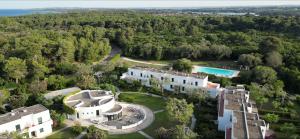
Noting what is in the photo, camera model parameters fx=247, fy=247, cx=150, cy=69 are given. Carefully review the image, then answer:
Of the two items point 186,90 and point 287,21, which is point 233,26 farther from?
point 186,90

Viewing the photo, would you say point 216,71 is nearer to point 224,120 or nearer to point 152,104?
point 152,104

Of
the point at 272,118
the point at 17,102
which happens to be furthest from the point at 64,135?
the point at 272,118

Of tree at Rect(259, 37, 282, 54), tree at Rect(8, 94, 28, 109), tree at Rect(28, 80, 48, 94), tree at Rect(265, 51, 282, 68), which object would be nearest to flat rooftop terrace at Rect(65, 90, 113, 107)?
tree at Rect(8, 94, 28, 109)

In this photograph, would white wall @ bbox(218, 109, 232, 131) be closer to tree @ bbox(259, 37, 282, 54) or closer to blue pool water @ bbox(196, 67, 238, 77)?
blue pool water @ bbox(196, 67, 238, 77)

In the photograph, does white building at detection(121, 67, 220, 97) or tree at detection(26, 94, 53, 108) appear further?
white building at detection(121, 67, 220, 97)

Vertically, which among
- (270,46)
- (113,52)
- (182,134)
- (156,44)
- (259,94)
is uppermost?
(270,46)

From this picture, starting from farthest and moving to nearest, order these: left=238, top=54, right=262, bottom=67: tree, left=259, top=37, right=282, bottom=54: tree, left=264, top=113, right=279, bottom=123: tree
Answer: left=259, top=37, right=282, bottom=54: tree < left=238, top=54, right=262, bottom=67: tree < left=264, top=113, right=279, bottom=123: tree
